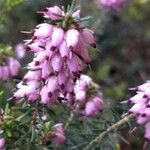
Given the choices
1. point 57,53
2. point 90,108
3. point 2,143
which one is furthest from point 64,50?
point 90,108

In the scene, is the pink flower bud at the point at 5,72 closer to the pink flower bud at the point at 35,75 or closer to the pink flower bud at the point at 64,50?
the pink flower bud at the point at 35,75

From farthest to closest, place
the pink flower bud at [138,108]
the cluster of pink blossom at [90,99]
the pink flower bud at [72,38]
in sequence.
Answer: the cluster of pink blossom at [90,99], the pink flower bud at [138,108], the pink flower bud at [72,38]

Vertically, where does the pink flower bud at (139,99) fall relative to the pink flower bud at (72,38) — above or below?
below

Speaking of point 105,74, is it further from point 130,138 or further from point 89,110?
point 89,110

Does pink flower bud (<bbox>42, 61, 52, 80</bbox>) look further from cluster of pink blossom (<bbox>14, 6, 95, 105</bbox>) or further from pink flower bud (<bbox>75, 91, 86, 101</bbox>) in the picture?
pink flower bud (<bbox>75, 91, 86, 101</bbox>)

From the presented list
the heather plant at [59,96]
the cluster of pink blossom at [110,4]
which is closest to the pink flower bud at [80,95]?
the heather plant at [59,96]

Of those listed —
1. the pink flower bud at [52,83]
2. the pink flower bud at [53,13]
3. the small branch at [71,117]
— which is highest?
the pink flower bud at [53,13]

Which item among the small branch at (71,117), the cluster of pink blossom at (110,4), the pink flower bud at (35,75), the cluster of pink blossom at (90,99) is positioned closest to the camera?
the pink flower bud at (35,75)

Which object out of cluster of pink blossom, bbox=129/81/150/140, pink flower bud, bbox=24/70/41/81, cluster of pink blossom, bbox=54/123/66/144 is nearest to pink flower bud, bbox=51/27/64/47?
pink flower bud, bbox=24/70/41/81

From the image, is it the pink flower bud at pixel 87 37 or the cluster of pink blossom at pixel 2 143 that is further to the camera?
the cluster of pink blossom at pixel 2 143

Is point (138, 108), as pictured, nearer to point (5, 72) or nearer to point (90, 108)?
point (90, 108)

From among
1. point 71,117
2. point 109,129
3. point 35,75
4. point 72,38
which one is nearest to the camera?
point 72,38
